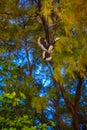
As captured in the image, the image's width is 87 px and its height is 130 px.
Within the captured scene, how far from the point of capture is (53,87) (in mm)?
3957

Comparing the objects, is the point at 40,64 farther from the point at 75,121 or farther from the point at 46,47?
the point at 46,47

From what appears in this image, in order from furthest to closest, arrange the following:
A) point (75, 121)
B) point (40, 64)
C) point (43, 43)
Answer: point (40, 64)
point (75, 121)
point (43, 43)

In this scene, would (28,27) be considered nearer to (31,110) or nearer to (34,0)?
(34,0)

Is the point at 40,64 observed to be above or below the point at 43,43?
above

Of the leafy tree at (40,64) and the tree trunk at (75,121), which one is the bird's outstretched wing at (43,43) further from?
the tree trunk at (75,121)

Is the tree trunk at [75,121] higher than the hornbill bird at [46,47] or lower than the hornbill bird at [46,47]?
higher

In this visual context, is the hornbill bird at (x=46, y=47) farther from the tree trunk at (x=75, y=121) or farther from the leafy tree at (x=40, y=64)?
the tree trunk at (x=75, y=121)

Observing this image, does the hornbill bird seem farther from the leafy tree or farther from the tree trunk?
the tree trunk

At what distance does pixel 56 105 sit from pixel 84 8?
2.42 meters

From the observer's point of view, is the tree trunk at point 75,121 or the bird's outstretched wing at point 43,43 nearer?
the bird's outstretched wing at point 43,43

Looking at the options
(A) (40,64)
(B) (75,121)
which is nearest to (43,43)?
(B) (75,121)

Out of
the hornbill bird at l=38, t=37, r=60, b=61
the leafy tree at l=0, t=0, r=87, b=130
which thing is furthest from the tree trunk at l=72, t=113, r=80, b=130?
the hornbill bird at l=38, t=37, r=60, b=61

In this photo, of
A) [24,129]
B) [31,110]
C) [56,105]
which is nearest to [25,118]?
[24,129]

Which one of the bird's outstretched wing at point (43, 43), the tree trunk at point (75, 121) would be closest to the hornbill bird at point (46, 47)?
the bird's outstretched wing at point (43, 43)
